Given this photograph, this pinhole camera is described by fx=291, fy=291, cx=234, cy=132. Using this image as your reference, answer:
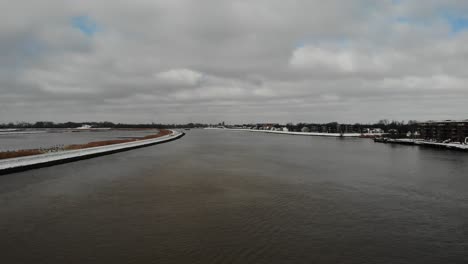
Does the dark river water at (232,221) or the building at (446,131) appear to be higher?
the building at (446,131)

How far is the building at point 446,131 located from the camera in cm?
5650

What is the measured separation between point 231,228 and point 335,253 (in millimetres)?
3086

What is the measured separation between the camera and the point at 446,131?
205 ft

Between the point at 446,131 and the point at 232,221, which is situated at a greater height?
the point at 446,131

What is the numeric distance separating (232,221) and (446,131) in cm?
6999

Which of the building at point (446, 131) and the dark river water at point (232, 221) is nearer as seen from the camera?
the dark river water at point (232, 221)

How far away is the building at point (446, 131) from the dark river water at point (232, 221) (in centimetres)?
5033

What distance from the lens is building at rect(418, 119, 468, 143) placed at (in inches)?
2224

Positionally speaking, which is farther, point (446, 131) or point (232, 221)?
point (446, 131)

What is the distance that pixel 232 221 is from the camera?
950cm

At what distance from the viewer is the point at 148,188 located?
48.4 ft

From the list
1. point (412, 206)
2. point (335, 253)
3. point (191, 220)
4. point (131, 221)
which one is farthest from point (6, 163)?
point (412, 206)

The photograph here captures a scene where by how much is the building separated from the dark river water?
5033 centimetres

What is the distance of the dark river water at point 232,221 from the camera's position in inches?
278
